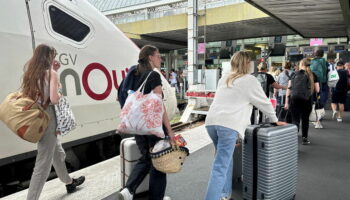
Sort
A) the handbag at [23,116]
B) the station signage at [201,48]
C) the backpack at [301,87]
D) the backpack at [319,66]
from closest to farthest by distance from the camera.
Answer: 1. the handbag at [23,116]
2. the backpack at [301,87]
3. the backpack at [319,66]
4. the station signage at [201,48]

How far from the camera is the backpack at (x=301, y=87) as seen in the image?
17.9ft

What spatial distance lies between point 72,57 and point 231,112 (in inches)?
92.5

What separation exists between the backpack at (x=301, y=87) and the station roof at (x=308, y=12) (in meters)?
3.22

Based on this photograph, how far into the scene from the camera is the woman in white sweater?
284cm

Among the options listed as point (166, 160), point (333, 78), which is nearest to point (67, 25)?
point (166, 160)

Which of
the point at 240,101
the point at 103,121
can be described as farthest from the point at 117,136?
the point at 240,101

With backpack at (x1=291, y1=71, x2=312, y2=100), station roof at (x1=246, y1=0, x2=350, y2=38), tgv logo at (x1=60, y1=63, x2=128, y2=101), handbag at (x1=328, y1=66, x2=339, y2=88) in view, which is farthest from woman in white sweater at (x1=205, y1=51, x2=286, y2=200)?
handbag at (x1=328, y1=66, x2=339, y2=88)

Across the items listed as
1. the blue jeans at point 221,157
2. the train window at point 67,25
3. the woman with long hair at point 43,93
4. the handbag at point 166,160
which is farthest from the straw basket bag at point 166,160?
the train window at point 67,25

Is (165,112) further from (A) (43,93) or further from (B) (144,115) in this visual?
(A) (43,93)

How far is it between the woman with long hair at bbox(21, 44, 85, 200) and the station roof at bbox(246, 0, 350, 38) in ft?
20.9

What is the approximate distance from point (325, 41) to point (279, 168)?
29612 millimetres

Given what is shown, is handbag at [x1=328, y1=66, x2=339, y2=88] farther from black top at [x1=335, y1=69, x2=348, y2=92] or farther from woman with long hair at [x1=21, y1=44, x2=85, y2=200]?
woman with long hair at [x1=21, y1=44, x2=85, y2=200]

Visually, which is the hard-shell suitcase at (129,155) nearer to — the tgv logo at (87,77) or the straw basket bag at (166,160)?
the straw basket bag at (166,160)

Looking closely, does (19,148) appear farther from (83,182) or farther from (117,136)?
(117,136)
